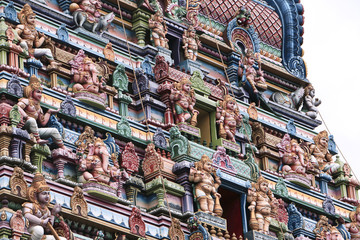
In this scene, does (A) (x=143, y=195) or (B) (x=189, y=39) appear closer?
(A) (x=143, y=195)

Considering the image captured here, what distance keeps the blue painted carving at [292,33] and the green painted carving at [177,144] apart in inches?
334

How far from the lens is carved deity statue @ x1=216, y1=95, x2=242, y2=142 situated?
1522 inches

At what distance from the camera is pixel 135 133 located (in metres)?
36.2

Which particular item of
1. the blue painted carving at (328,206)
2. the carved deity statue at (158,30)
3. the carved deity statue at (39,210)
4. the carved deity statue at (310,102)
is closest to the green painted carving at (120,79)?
the carved deity statue at (158,30)

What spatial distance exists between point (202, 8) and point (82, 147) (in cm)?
972

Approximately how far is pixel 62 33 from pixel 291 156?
28.3 feet

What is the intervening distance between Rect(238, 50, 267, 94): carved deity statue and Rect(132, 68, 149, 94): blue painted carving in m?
4.96

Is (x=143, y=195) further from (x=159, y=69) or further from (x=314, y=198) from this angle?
(x=314, y=198)

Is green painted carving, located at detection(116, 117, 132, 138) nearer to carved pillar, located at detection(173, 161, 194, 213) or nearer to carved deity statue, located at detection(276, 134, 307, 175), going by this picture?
carved pillar, located at detection(173, 161, 194, 213)

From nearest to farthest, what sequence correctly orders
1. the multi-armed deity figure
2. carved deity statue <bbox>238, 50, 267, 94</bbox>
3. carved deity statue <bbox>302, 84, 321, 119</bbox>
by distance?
the multi-armed deity figure → carved deity statue <bbox>238, 50, 267, 94</bbox> → carved deity statue <bbox>302, 84, 321, 119</bbox>

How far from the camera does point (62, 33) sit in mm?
36344

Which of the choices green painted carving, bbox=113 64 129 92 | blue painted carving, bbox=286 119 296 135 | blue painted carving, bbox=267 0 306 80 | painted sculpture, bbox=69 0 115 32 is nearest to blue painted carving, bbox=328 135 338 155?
blue painted carving, bbox=286 119 296 135

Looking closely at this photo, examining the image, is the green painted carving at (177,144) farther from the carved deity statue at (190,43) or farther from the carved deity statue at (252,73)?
the carved deity statue at (252,73)

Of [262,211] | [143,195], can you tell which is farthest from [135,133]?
[262,211]
